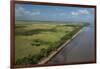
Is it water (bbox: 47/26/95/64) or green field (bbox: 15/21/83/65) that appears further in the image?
water (bbox: 47/26/95/64)

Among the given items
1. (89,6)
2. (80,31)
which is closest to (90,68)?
(80,31)

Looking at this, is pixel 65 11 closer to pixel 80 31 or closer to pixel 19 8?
pixel 80 31

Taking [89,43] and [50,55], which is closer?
[50,55]

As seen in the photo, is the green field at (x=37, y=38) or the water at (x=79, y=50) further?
the water at (x=79, y=50)
